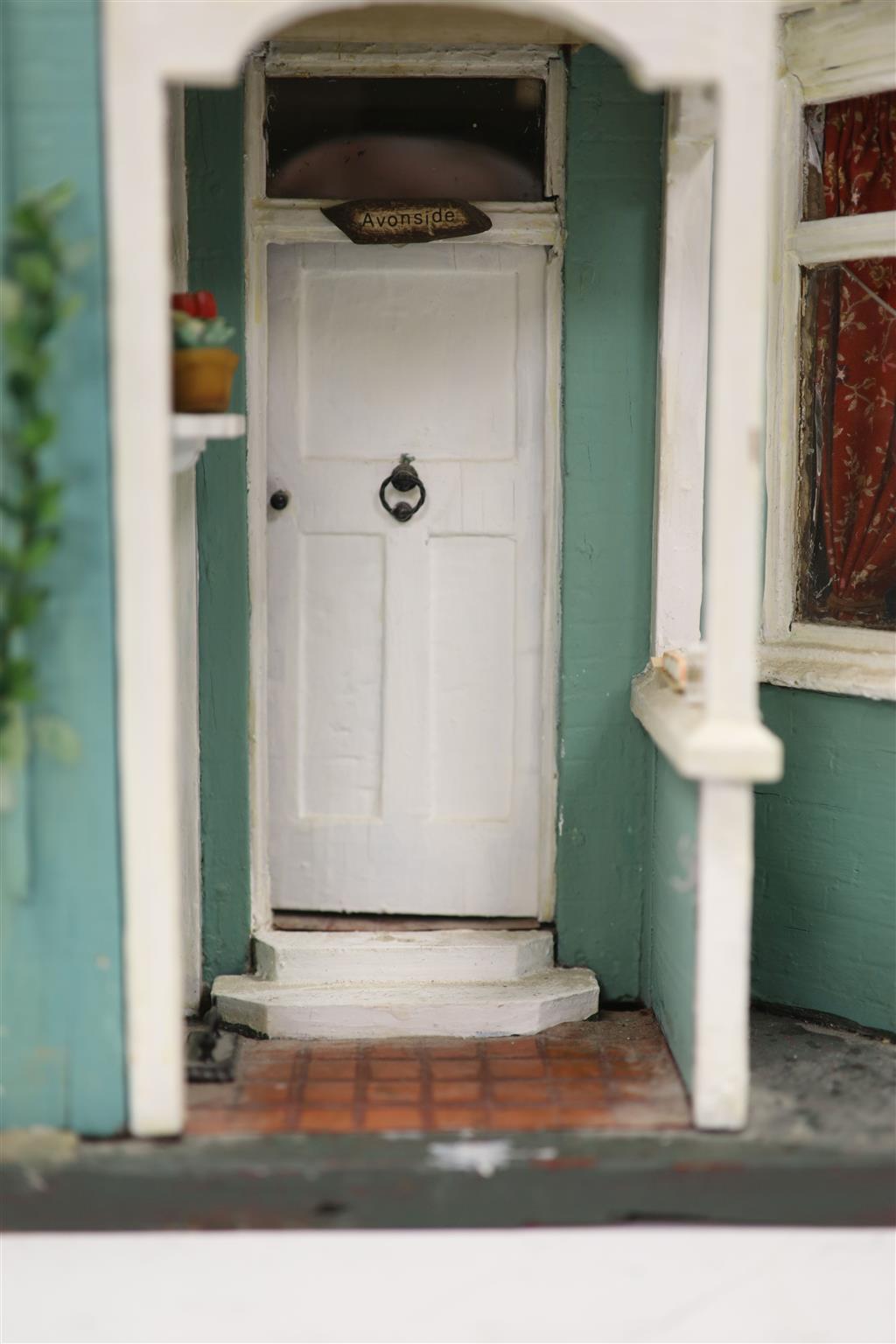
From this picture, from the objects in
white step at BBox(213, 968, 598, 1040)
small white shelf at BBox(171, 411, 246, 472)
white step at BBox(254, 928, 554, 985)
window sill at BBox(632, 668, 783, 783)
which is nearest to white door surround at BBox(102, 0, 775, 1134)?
window sill at BBox(632, 668, 783, 783)

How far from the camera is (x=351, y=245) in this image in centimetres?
408

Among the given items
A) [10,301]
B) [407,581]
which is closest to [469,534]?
[407,581]

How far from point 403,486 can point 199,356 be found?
992 millimetres

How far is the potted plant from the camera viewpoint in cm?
327

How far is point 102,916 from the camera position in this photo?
3.22 m

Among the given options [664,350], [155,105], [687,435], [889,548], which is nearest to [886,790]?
[889,548]

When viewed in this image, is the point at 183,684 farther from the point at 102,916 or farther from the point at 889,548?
the point at 889,548

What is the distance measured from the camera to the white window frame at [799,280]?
385 centimetres

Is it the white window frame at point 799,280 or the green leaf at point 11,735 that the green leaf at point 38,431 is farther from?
the white window frame at point 799,280

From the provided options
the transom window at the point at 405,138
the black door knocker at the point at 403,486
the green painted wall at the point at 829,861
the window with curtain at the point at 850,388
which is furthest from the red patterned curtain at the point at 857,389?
the black door knocker at the point at 403,486

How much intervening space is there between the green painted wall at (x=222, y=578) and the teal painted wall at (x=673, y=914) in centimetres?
122

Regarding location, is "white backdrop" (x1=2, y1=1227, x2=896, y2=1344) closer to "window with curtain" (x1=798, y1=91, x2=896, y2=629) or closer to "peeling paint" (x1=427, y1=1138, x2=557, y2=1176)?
"peeling paint" (x1=427, y1=1138, x2=557, y2=1176)

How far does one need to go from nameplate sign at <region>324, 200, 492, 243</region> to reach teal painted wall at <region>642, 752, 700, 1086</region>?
1.64 metres

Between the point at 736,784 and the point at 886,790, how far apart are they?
92cm
